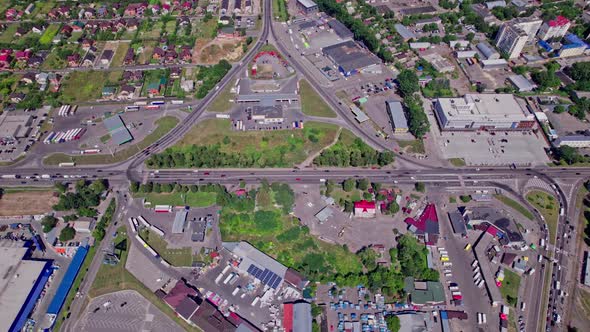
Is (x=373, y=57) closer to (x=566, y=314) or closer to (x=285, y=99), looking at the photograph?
(x=285, y=99)

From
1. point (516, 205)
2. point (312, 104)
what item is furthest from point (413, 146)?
point (312, 104)

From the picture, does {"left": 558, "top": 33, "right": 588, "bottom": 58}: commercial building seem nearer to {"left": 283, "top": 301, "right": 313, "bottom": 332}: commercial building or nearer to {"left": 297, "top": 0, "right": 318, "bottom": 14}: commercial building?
{"left": 297, "top": 0, "right": 318, "bottom": 14}: commercial building

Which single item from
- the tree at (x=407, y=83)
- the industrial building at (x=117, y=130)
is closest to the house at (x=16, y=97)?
the industrial building at (x=117, y=130)

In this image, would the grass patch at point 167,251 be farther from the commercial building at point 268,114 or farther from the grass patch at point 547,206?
the grass patch at point 547,206

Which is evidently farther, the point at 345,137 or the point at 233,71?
the point at 233,71

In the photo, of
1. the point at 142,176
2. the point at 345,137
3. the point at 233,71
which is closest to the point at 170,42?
the point at 233,71

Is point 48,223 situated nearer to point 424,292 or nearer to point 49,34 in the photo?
point 424,292
